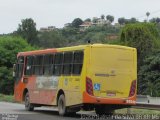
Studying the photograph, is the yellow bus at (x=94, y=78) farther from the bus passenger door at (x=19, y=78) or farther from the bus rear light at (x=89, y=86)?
the bus passenger door at (x=19, y=78)

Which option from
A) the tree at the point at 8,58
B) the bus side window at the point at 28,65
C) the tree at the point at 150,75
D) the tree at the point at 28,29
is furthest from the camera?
the tree at the point at 28,29

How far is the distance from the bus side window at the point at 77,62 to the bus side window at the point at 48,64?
2.70 meters

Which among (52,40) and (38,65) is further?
(52,40)

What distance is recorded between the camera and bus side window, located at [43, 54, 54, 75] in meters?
24.6

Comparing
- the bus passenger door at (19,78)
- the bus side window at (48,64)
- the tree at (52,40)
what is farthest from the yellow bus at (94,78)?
the tree at (52,40)

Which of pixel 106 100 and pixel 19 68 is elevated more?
pixel 19 68

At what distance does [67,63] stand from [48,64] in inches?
91.5

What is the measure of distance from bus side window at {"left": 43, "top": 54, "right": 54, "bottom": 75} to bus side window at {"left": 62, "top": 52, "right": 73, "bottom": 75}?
64.0 inches

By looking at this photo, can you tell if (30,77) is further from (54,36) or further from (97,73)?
(54,36)

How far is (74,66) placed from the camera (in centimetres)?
2205

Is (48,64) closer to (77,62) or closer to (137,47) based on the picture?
(77,62)

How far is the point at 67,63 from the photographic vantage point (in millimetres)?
22734

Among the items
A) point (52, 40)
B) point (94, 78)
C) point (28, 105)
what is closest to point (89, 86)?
point (94, 78)

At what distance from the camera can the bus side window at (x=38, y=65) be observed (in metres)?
25.7
